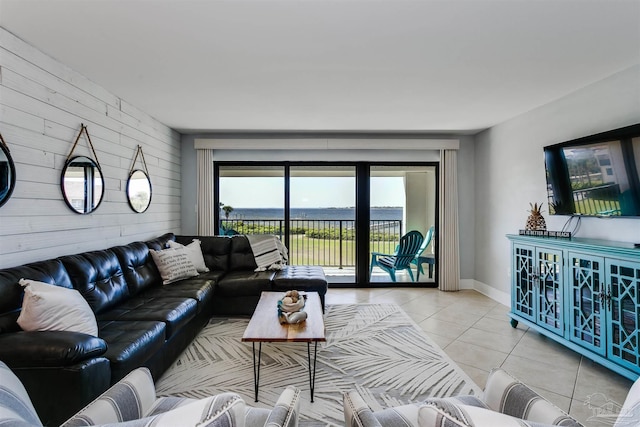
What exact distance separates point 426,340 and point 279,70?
9.29 ft

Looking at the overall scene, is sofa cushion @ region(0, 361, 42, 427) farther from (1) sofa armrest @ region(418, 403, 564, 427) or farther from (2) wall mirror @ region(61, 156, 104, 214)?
(2) wall mirror @ region(61, 156, 104, 214)

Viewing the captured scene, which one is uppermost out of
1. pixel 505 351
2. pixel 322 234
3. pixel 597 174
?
pixel 597 174

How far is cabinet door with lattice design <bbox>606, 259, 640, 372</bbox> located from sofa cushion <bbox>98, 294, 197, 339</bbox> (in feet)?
10.8

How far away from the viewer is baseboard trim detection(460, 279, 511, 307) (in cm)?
433

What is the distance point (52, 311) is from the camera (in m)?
1.83

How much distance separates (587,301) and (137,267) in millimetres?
4069

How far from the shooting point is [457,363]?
266 centimetres

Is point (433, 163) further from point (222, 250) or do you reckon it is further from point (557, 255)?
point (222, 250)

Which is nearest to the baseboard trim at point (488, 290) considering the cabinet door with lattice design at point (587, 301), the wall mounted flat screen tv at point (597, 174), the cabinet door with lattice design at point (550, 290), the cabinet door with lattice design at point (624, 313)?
the cabinet door with lattice design at point (550, 290)

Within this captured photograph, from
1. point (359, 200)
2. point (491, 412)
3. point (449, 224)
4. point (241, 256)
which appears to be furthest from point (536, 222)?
point (241, 256)

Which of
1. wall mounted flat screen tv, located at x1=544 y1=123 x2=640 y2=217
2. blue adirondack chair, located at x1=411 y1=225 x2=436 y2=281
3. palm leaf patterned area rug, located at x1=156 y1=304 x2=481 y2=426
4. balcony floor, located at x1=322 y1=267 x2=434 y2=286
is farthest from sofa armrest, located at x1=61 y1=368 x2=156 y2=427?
blue adirondack chair, located at x1=411 y1=225 x2=436 y2=281

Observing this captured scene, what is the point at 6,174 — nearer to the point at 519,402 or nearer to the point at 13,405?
the point at 13,405

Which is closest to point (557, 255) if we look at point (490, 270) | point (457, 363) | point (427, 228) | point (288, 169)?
point (457, 363)

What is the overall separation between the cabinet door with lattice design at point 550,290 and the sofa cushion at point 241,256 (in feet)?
10.5
